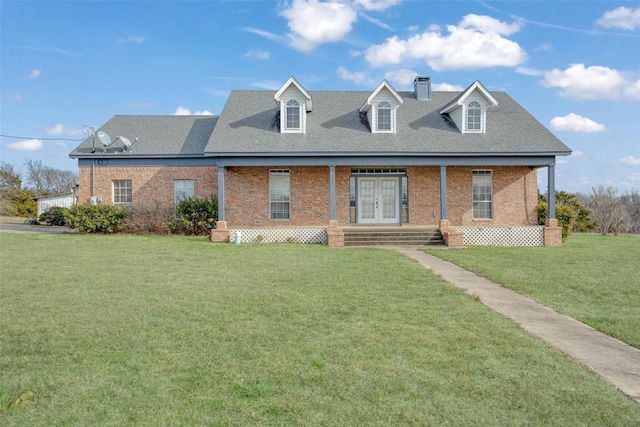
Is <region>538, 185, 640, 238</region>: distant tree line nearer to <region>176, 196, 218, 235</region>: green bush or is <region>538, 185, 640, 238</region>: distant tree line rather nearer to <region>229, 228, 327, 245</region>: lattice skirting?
<region>229, 228, 327, 245</region>: lattice skirting

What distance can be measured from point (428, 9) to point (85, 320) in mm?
16847

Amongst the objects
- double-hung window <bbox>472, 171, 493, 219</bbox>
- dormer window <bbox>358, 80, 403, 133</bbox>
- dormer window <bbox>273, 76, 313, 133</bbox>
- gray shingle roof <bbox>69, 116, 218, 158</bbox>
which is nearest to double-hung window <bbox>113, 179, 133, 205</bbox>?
gray shingle roof <bbox>69, 116, 218, 158</bbox>

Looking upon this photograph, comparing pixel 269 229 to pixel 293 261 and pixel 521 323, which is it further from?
pixel 521 323

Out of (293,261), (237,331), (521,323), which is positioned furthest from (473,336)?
(293,261)

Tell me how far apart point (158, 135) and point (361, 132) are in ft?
36.1

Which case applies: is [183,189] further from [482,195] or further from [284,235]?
[482,195]

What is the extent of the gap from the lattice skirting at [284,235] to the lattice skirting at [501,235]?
5.62 meters

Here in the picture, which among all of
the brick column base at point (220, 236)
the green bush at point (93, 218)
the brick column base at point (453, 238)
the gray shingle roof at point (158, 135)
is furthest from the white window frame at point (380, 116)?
the green bush at point (93, 218)

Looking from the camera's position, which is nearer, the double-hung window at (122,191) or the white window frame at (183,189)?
the white window frame at (183,189)

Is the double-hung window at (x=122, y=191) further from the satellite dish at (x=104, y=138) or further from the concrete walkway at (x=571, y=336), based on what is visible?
the concrete walkway at (x=571, y=336)

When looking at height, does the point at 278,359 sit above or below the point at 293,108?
below

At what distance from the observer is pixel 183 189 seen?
69.2 ft

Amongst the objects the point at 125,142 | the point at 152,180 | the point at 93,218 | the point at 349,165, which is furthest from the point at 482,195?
the point at 93,218

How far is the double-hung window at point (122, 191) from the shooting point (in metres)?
21.2
